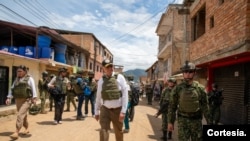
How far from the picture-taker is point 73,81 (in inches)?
487

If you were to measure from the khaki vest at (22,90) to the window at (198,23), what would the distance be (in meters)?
10.2

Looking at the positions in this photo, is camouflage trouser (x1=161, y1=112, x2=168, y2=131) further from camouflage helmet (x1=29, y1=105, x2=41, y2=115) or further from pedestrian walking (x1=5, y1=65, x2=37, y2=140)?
camouflage helmet (x1=29, y1=105, x2=41, y2=115)

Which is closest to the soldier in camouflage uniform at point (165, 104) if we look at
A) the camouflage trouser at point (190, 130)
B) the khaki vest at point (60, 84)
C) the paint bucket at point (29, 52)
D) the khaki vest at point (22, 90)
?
the camouflage trouser at point (190, 130)

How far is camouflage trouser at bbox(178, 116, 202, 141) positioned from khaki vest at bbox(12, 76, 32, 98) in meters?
4.62

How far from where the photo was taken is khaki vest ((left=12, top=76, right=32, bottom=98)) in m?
8.07

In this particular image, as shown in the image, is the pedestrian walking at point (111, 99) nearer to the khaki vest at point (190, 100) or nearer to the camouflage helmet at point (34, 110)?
the khaki vest at point (190, 100)

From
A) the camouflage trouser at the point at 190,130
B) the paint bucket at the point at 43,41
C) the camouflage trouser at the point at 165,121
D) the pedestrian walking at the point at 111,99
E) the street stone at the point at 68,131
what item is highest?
the paint bucket at the point at 43,41

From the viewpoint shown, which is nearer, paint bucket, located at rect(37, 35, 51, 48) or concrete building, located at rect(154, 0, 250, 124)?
concrete building, located at rect(154, 0, 250, 124)

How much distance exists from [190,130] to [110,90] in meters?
1.75

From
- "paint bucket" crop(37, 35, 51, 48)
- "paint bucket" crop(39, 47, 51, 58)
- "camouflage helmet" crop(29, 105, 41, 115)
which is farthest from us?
"paint bucket" crop(37, 35, 51, 48)

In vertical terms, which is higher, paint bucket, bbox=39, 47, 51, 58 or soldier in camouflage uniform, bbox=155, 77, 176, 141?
paint bucket, bbox=39, 47, 51, 58

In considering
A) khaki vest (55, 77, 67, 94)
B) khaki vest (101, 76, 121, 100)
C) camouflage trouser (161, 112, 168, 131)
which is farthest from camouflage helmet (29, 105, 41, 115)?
khaki vest (101, 76, 121, 100)

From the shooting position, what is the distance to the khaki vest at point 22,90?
8070 mm

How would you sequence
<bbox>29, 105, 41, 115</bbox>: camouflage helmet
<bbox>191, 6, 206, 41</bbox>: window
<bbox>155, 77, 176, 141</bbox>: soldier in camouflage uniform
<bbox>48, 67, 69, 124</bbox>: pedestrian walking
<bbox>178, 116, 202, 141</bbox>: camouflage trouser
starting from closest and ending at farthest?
<bbox>178, 116, 202, 141</bbox>: camouflage trouser, <bbox>155, 77, 176, 141</bbox>: soldier in camouflage uniform, <bbox>48, 67, 69, 124</bbox>: pedestrian walking, <bbox>29, 105, 41, 115</bbox>: camouflage helmet, <bbox>191, 6, 206, 41</bbox>: window
